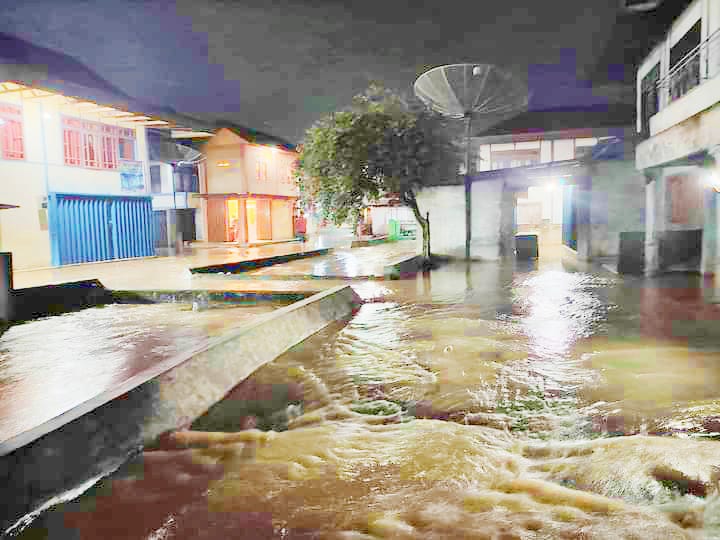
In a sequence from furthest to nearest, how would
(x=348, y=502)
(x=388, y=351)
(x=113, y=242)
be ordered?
(x=113, y=242)
(x=388, y=351)
(x=348, y=502)

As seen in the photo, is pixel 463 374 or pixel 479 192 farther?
pixel 479 192

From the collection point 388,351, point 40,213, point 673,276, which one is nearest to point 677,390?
point 388,351

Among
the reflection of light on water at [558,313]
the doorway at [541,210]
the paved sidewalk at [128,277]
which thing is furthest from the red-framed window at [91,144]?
the doorway at [541,210]

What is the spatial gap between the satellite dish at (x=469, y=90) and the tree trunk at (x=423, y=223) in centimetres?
325

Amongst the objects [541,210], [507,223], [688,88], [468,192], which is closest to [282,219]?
[468,192]

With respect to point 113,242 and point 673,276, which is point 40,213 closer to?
point 113,242

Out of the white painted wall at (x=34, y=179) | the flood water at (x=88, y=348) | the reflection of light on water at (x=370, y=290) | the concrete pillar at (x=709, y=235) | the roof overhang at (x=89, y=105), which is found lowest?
the flood water at (x=88, y=348)

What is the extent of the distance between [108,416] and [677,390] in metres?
4.95

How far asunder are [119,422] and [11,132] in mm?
17336

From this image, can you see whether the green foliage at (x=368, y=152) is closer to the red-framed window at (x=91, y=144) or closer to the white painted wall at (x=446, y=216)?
the white painted wall at (x=446, y=216)

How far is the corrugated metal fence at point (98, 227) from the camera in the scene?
18.8 meters

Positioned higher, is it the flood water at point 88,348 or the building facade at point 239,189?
the building facade at point 239,189

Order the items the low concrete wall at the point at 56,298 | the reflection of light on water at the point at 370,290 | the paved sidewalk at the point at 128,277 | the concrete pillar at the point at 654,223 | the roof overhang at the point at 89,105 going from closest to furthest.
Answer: the low concrete wall at the point at 56,298 → the reflection of light on water at the point at 370,290 → the paved sidewalk at the point at 128,277 → the concrete pillar at the point at 654,223 → the roof overhang at the point at 89,105

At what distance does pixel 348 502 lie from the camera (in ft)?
10.4
